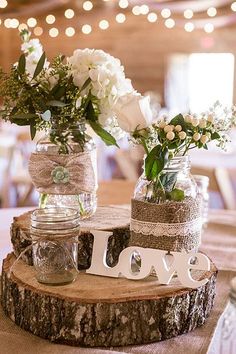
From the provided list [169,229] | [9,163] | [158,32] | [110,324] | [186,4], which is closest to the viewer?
[110,324]

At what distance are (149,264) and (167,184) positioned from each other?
0.57 ft

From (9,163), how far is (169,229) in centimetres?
330

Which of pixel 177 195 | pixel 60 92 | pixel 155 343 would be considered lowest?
pixel 155 343

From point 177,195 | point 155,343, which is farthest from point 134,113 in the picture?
point 155,343

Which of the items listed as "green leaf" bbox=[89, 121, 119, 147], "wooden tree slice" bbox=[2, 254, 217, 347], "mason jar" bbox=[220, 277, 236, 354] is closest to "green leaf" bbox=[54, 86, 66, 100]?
"green leaf" bbox=[89, 121, 119, 147]

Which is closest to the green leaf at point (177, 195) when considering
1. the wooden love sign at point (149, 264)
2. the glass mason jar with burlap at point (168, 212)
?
the glass mason jar with burlap at point (168, 212)

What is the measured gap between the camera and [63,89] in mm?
1318

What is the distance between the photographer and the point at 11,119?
132cm

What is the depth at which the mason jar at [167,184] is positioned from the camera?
1.23 m

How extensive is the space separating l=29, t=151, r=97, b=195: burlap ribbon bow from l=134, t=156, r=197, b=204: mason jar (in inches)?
6.7

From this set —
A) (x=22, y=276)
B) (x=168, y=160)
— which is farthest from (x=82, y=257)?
(x=168, y=160)

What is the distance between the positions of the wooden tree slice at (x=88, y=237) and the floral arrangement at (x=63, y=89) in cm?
22

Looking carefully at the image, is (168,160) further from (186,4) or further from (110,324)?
(186,4)

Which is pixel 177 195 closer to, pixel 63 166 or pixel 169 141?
pixel 169 141
